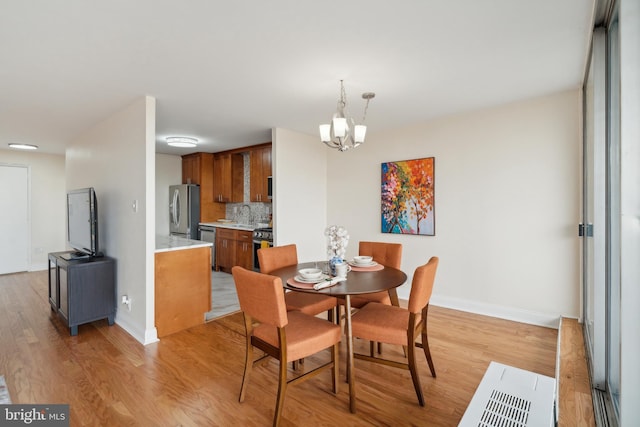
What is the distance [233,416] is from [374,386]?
36.8 inches

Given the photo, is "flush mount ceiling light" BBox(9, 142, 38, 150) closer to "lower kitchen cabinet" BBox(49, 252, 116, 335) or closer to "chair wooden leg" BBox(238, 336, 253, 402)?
"lower kitchen cabinet" BBox(49, 252, 116, 335)

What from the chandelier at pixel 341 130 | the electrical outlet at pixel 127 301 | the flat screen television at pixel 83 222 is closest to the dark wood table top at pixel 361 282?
the chandelier at pixel 341 130

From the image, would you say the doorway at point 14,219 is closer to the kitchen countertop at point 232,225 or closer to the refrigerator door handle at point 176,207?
the refrigerator door handle at point 176,207

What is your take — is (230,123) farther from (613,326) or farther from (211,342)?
(613,326)

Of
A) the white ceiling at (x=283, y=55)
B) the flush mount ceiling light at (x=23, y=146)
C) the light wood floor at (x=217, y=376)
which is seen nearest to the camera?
the white ceiling at (x=283, y=55)

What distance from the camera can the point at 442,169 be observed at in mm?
3766

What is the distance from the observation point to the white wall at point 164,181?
612 centimetres

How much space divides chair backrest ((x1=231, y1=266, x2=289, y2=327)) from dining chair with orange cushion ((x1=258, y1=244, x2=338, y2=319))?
2.02 ft

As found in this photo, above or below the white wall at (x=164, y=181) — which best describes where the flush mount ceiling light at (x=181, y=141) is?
above

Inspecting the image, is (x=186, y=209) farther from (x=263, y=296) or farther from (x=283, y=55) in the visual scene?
(x=263, y=296)

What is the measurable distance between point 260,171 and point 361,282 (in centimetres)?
352

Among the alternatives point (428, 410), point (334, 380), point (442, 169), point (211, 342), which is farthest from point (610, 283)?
point (211, 342)

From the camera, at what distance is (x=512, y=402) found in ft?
4.13

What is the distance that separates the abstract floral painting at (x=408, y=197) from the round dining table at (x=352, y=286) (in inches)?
61.7
